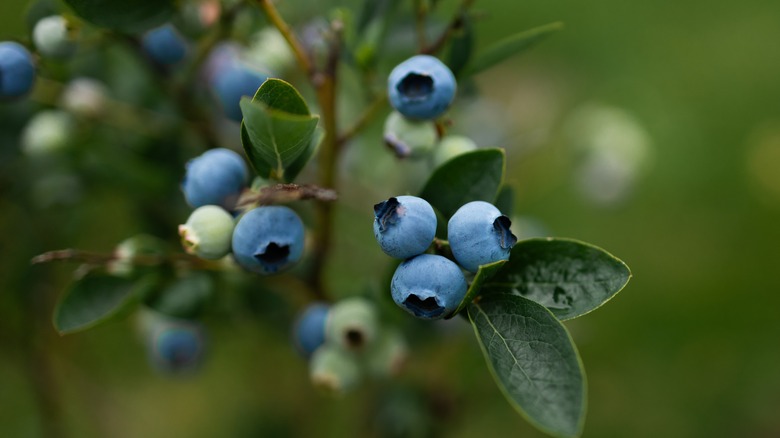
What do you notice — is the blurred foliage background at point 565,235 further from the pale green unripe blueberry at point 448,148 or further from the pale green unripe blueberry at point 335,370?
the pale green unripe blueberry at point 448,148

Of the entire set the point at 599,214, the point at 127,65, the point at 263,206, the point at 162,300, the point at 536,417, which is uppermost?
the point at 127,65

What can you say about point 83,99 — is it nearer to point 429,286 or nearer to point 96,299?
point 96,299

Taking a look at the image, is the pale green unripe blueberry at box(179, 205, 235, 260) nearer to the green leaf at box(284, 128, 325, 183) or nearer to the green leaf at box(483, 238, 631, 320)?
the green leaf at box(284, 128, 325, 183)

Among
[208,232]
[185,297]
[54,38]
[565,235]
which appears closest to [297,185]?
[208,232]

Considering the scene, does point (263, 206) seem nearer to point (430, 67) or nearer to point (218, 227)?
point (218, 227)

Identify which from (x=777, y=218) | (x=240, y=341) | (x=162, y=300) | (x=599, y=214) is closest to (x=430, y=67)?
(x=162, y=300)
